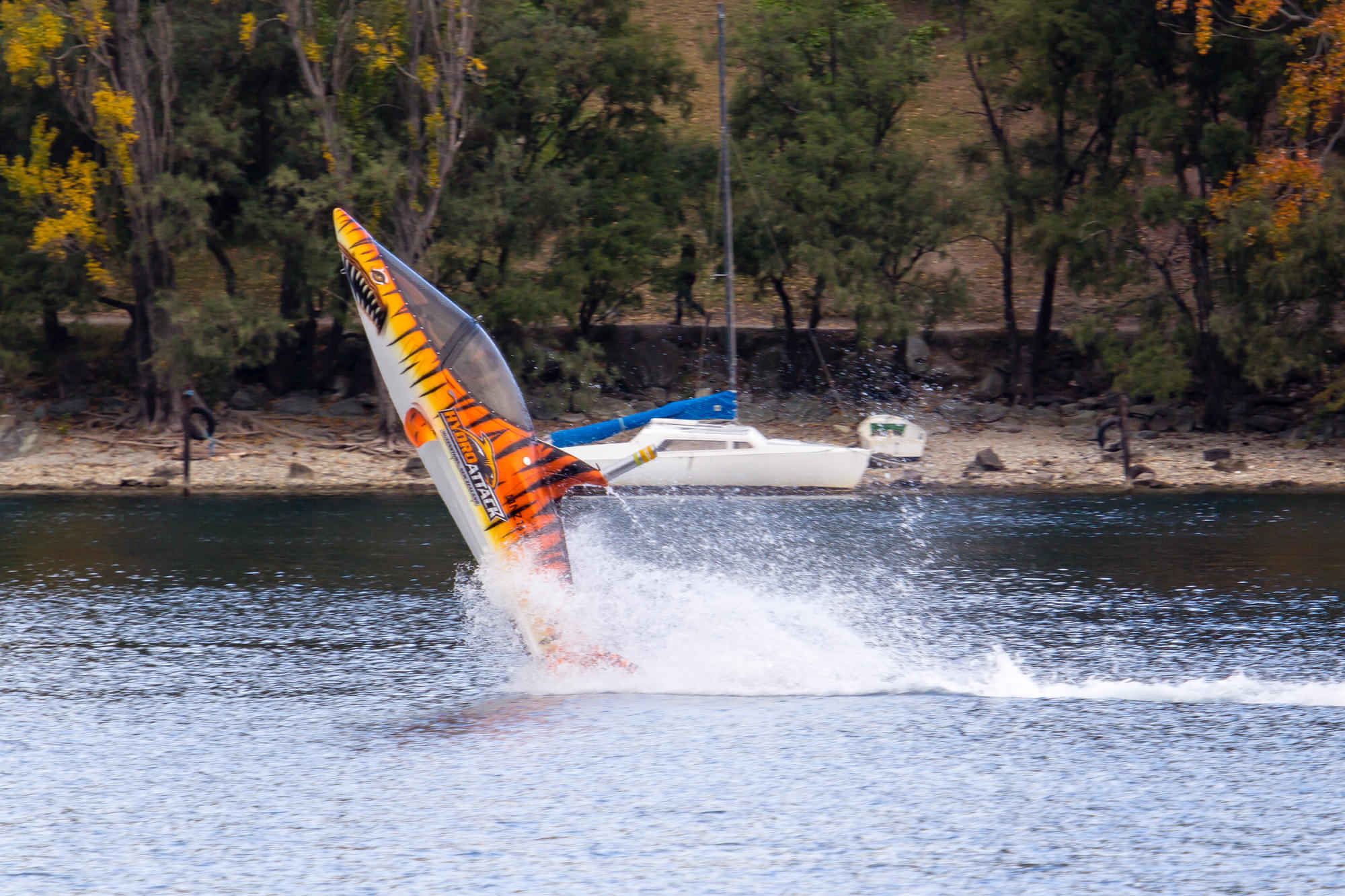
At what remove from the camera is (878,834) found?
1286 centimetres

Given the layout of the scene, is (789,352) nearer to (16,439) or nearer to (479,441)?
(16,439)

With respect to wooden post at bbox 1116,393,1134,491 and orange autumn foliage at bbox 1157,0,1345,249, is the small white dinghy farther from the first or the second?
orange autumn foliage at bbox 1157,0,1345,249

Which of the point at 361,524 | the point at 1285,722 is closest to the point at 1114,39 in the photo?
the point at 361,524

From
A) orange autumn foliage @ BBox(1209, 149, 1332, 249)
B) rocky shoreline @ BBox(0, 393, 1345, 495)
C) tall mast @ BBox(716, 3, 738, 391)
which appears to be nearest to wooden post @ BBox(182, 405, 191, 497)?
rocky shoreline @ BBox(0, 393, 1345, 495)

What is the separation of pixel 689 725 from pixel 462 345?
15.4 feet

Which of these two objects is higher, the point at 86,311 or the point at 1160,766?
the point at 86,311

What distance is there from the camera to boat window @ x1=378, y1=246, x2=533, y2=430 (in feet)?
48.7

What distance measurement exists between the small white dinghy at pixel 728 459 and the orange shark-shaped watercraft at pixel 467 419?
1496 cm

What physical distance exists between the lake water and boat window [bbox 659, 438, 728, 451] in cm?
532

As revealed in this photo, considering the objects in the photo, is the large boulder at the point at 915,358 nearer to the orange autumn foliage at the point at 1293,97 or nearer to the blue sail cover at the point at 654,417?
the orange autumn foliage at the point at 1293,97

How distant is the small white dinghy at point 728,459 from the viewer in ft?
100

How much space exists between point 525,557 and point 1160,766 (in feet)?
22.0

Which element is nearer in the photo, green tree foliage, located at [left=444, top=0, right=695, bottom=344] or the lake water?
the lake water

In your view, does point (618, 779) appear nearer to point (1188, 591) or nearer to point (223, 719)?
point (223, 719)
